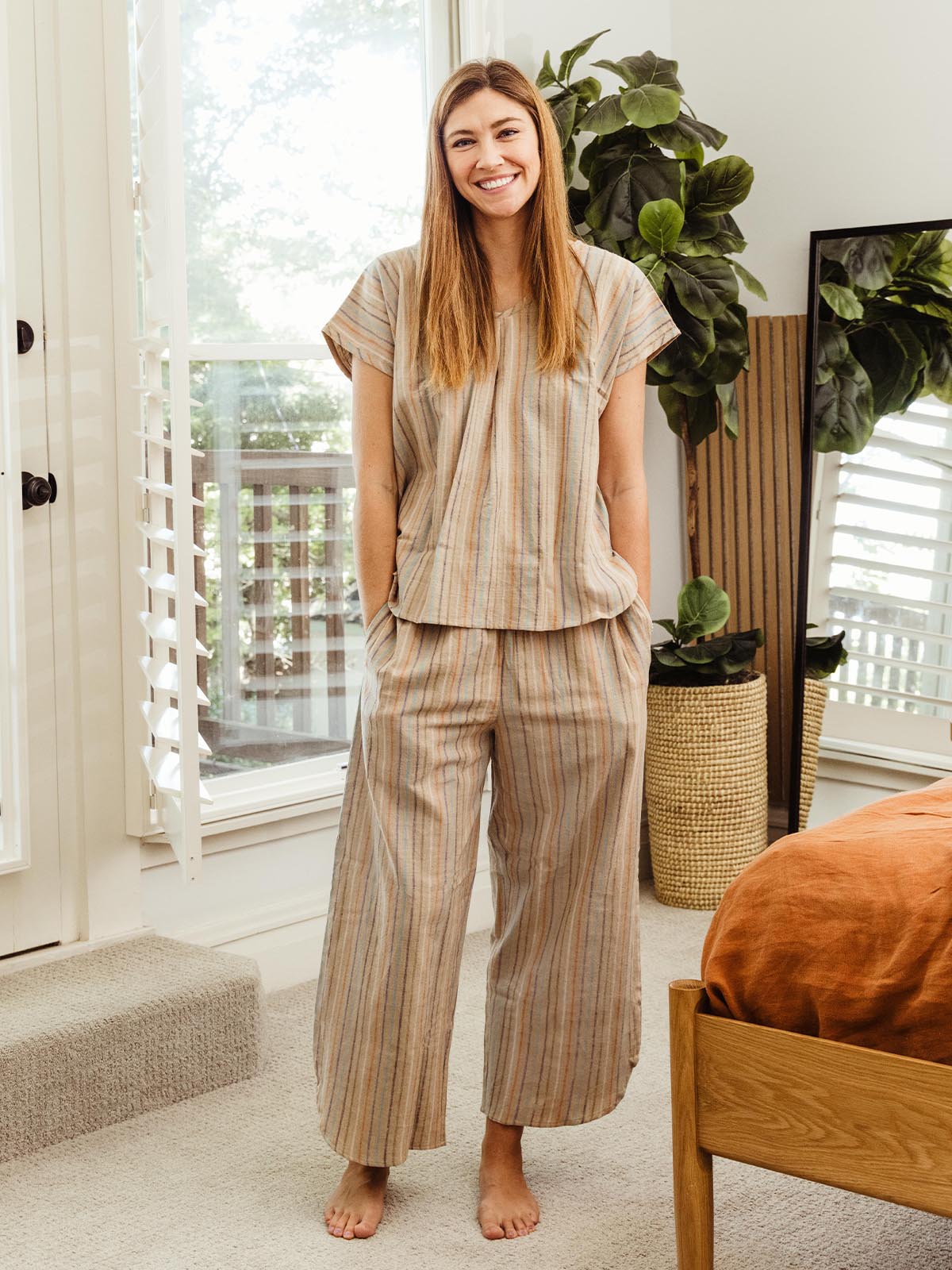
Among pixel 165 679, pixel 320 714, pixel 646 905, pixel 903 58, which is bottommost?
pixel 646 905

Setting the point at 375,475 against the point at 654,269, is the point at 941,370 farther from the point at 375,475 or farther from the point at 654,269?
Result: the point at 375,475

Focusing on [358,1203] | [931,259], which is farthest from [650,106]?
[358,1203]

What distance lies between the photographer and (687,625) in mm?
3088

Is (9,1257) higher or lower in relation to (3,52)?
lower

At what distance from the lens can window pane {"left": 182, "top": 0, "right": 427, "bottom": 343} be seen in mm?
2498

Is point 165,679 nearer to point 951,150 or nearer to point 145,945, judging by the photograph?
point 145,945

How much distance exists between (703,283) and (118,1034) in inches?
78.6

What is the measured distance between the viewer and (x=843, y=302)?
3145 mm

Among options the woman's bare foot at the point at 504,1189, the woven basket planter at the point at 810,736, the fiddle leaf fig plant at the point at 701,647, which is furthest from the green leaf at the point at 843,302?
the woman's bare foot at the point at 504,1189

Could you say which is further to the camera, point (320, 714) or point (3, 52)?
point (320, 714)

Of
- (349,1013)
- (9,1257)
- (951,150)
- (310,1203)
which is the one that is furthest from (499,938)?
(951,150)

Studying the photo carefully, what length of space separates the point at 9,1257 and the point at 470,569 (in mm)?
1006

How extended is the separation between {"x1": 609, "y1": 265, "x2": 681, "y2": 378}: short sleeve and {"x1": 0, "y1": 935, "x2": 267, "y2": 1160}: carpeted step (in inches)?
46.5

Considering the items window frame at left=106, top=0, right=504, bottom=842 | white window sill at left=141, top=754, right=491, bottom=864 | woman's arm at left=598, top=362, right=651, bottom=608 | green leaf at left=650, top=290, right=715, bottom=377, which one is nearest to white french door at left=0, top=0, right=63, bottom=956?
window frame at left=106, top=0, right=504, bottom=842
